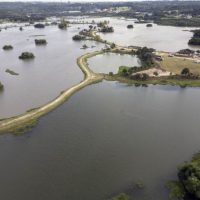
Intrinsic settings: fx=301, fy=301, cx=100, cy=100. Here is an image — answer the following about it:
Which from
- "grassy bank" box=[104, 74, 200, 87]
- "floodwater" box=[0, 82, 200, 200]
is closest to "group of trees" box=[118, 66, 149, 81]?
"grassy bank" box=[104, 74, 200, 87]

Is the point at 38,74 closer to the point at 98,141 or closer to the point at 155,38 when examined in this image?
the point at 98,141

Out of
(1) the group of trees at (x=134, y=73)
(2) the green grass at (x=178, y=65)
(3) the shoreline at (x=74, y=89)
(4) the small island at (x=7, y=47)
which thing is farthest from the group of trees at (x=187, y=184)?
(4) the small island at (x=7, y=47)

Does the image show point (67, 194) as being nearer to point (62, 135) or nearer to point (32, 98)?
point (62, 135)

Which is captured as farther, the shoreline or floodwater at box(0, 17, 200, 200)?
the shoreline

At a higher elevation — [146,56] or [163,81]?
[146,56]

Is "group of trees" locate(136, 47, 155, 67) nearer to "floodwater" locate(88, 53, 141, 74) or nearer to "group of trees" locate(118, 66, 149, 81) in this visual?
"floodwater" locate(88, 53, 141, 74)

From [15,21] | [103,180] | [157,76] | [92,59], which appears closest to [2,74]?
[92,59]

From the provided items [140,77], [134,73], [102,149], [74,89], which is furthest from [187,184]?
[134,73]
